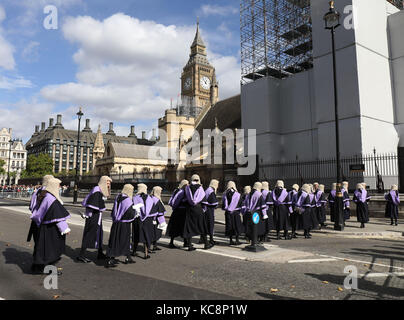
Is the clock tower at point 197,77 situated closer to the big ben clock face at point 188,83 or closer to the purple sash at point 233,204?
the big ben clock face at point 188,83

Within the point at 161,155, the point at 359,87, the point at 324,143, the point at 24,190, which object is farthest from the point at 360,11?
the point at 161,155

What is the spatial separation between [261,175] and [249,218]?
13401 mm

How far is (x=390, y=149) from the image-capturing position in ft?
70.1

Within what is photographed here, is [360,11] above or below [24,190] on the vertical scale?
above

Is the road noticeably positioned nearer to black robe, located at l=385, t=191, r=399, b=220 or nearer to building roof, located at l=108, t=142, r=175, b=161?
black robe, located at l=385, t=191, r=399, b=220

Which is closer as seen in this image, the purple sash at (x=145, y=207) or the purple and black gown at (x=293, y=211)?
the purple sash at (x=145, y=207)

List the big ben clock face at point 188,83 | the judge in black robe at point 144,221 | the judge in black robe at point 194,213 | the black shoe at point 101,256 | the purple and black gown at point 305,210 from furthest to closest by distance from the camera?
the big ben clock face at point 188,83
the purple and black gown at point 305,210
the judge in black robe at point 194,213
the judge in black robe at point 144,221
the black shoe at point 101,256

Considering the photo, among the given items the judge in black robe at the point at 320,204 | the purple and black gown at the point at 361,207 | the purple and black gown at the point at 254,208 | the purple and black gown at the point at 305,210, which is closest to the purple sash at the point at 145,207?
the purple and black gown at the point at 254,208

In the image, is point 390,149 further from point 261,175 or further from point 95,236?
point 95,236

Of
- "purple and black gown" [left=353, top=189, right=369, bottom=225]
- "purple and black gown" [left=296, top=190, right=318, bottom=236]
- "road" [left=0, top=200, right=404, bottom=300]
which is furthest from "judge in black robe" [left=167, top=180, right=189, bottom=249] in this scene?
"purple and black gown" [left=353, top=189, right=369, bottom=225]

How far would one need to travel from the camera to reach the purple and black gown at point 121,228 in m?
6.29

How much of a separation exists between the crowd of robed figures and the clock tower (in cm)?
7002

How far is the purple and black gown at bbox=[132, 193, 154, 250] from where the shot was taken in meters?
7.12

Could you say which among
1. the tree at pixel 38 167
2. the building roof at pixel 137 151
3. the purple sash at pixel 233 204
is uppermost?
the building roof at pixel 137 151
